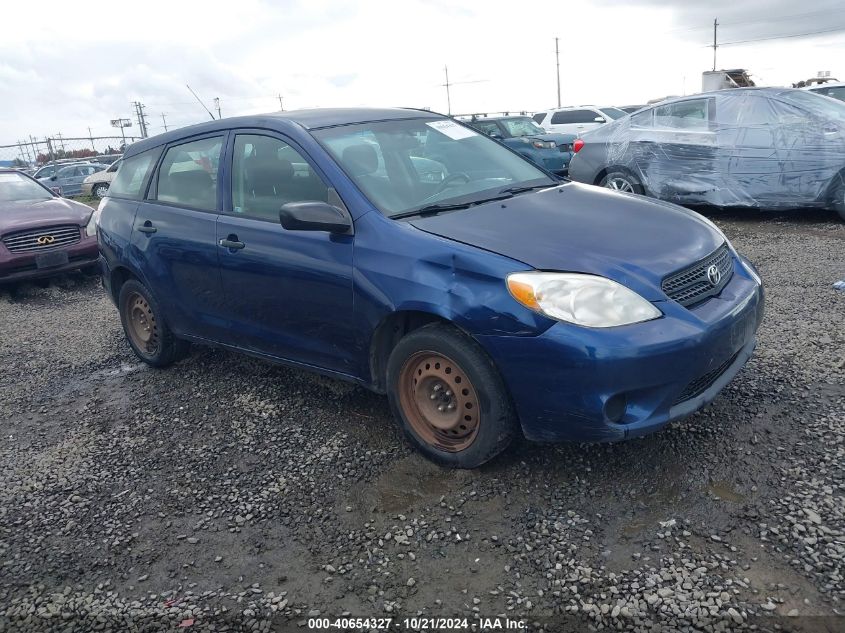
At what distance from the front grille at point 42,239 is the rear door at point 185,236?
4031 mm

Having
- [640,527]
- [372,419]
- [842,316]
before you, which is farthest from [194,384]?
[842,316]

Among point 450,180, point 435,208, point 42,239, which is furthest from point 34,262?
point 435,208

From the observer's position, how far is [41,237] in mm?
7980

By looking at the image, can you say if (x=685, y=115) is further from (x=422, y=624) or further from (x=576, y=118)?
(x=576, y=118)

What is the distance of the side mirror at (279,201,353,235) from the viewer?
3.30m

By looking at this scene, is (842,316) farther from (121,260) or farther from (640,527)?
(121,260)

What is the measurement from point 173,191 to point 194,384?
4.28ft

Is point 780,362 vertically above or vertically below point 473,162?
below

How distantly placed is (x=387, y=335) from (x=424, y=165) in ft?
3.49

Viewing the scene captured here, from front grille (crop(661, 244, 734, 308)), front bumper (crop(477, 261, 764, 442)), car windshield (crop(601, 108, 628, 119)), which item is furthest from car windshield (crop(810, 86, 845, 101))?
front bumper (crop(477, 261, 764, 442))

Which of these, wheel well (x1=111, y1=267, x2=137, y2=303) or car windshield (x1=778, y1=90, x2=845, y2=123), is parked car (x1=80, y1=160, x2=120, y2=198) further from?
car windshield (x1=778, y1=90, x2=845, y2=123)

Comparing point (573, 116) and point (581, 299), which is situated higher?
point (573, 116)

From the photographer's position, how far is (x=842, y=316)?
4879mm

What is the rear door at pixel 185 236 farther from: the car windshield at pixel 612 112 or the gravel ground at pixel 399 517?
the car windshield at pixel 612 112
